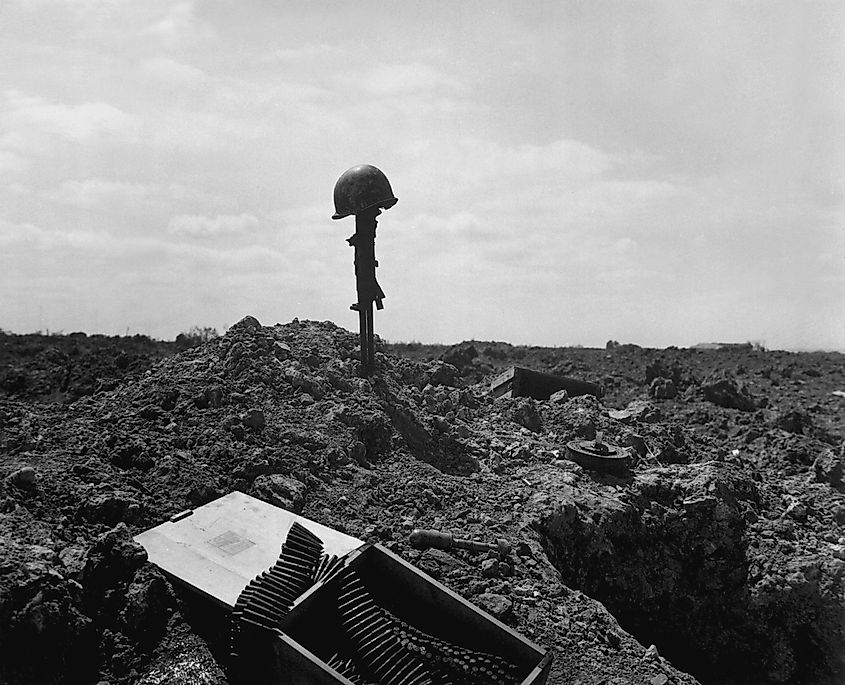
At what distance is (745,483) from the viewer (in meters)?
8.41

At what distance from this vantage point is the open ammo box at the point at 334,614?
3.89 metres

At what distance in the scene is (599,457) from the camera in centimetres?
797

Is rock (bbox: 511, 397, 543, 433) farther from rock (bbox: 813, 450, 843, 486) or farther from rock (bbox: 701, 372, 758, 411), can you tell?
rock (bbox: 701, 372, 758, 411)

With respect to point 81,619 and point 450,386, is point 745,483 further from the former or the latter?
point 81,619

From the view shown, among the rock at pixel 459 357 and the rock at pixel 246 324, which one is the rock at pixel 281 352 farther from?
the rock at pixel 459 357

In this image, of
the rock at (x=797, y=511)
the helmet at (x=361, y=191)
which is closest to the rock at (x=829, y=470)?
the rock at (x=797, y=511)

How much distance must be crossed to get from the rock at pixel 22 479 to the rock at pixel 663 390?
38.3 feet

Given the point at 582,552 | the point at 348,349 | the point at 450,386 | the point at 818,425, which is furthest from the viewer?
the point at 818,425

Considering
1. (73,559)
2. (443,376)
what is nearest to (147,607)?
(73,559)

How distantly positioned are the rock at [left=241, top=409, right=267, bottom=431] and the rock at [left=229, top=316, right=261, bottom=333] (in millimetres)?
2159

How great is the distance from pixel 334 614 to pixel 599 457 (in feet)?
14.9

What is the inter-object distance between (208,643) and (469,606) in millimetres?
1659

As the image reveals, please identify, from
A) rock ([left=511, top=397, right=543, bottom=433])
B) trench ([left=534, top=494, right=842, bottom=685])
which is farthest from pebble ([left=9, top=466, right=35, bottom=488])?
rock ([left=511, top=397, right=543, bottom=433])

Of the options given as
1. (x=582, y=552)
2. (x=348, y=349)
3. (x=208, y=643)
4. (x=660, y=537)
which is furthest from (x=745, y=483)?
(x=208, y=643)
